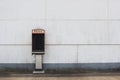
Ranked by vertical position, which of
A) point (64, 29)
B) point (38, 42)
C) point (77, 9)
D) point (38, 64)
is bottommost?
point (38, 64)

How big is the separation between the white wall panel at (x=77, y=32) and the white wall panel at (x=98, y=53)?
209mm

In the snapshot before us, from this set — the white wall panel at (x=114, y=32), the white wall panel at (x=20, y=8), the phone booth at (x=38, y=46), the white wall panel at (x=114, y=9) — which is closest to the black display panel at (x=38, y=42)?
the phone booth at (x=38, y=46)

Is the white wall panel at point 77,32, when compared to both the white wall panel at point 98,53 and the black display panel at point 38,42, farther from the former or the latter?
the black display panel at point 38,42

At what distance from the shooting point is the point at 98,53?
9.41 meters

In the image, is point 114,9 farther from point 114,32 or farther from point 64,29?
point 64,29

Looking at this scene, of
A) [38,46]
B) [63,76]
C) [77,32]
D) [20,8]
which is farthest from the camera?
[77,32]

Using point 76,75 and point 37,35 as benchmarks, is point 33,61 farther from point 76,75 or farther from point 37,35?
point 76,75

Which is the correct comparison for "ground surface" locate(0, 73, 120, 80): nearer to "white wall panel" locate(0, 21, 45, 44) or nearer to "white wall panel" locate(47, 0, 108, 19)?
"white wall panel" locate(0, 21, 45, 44)

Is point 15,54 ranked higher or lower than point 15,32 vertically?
lower

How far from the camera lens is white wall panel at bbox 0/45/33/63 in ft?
30.3

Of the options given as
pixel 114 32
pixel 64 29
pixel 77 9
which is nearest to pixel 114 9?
pixel 114 32

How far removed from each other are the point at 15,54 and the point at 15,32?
76 centimetres

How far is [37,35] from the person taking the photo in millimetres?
9039

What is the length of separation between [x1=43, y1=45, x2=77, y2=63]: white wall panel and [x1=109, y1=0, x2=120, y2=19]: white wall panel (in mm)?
1754
